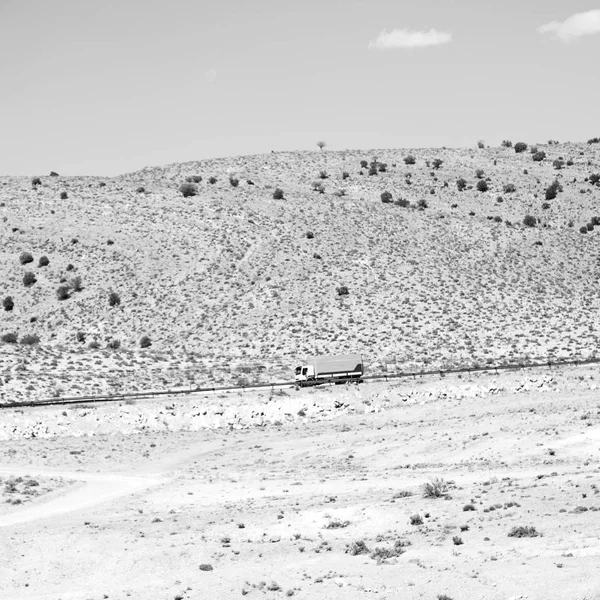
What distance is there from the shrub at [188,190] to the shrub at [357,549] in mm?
89599

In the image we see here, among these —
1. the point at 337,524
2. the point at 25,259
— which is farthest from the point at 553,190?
the point at 337,524

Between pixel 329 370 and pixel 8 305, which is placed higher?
pixel 8 305

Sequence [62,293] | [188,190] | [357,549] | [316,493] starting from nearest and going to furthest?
A: [357,549] < [316,493] < [62,293] < [188,190]

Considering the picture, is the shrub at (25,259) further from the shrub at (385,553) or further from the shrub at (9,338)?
the shrub at (385,553)

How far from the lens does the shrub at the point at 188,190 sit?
116m

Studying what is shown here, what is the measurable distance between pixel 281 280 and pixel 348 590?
72136mm

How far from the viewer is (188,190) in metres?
116

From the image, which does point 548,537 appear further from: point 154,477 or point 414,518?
point 154,477

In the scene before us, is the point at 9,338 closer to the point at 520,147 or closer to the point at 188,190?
the point at 188,190

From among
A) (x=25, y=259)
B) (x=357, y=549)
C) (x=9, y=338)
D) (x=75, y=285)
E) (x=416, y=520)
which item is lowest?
(x=416, y=520)

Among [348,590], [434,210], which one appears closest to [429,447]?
[348,590]

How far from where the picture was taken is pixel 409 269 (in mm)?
98375

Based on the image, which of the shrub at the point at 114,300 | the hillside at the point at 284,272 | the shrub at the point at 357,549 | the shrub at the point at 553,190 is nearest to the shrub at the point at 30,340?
the hillside at the point at 284,272

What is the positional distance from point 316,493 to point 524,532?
12194mm
